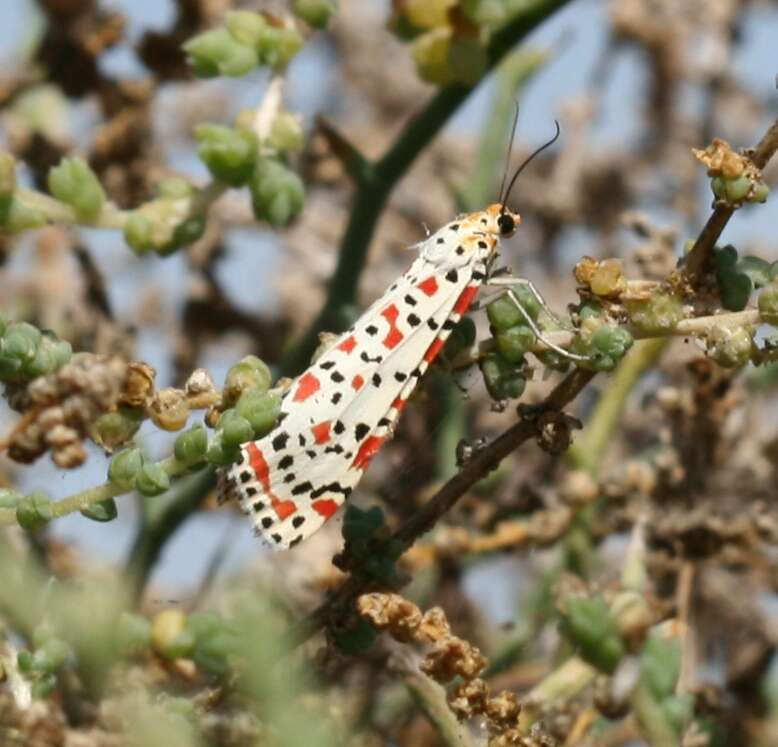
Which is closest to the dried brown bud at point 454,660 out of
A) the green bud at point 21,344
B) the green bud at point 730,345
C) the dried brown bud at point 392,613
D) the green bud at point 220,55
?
the dried brown bud at point 392,613

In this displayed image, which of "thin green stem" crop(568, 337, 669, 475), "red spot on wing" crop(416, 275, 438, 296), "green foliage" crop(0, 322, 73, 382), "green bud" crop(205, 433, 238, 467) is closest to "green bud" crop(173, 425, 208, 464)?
"green bud" crop(205, 433, 238, 467)

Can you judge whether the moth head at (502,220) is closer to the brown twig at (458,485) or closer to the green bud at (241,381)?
the brown twig at (458,485)

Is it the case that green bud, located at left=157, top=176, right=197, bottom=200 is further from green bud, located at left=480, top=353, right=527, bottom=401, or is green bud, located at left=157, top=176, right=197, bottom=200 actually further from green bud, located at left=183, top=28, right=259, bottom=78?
green bud, located at left=480, top=353, right=527, bottom=401

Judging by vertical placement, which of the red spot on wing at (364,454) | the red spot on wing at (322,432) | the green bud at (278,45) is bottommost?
the red spot on wing at (364,454)

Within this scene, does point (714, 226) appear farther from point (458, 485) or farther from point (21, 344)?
point (21, 344)

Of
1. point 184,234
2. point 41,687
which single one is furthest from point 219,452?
point 184,234
